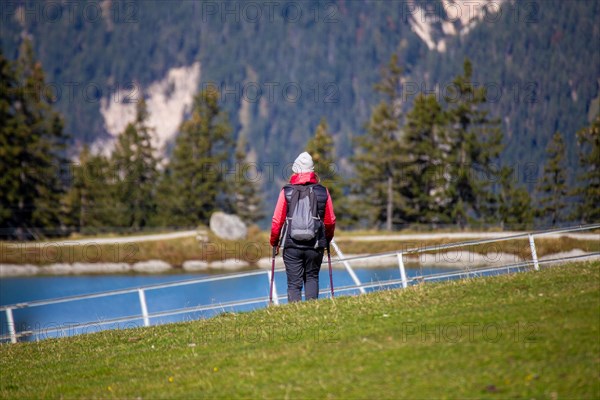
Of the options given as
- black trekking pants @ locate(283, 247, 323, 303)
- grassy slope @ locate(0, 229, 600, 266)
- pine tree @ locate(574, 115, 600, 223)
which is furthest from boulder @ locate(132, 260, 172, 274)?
black trekking pants @ locate(283, 247, 323, 303)

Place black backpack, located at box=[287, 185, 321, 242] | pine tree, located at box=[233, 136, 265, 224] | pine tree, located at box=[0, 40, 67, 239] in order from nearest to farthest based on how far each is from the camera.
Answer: black backpack, located at box=[287, 185, 321, 242], pine tree, located at box=[0, 40, 67, 239], pine tree, located at box=[233, 136, 265, 224]

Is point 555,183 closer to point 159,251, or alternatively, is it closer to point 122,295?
point 159,251

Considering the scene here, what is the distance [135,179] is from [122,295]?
34.0m

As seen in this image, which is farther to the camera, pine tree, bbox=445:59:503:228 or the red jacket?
pine tree, bbox=445:59:503:228

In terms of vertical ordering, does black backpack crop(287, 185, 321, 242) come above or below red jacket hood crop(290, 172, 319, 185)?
below

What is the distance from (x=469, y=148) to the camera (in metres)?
77.9

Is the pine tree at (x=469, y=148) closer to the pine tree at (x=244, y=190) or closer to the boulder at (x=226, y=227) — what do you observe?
the boulder at (x=226, y=227)

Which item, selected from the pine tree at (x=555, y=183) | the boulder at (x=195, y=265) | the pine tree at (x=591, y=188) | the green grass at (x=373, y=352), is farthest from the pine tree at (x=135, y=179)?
the green grass at (x=373, y=352)

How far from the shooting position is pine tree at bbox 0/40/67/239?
85438mm

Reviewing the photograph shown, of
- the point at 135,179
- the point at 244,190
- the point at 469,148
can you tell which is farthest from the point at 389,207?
the point at 135,179

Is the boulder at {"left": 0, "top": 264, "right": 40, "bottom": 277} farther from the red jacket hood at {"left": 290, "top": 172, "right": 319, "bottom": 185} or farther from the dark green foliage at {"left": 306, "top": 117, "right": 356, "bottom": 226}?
the red jacket hood at {"left": 290, "top": 172, "right": 319, "bottom": 185}

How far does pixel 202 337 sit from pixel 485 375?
19.6 feet

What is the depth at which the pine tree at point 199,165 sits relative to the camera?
8669 centimetres

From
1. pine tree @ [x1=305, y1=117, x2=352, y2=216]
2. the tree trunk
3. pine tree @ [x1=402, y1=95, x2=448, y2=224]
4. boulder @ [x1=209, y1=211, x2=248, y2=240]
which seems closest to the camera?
boulder @ [x1=209, y1=211, x2=248, y2=240]
